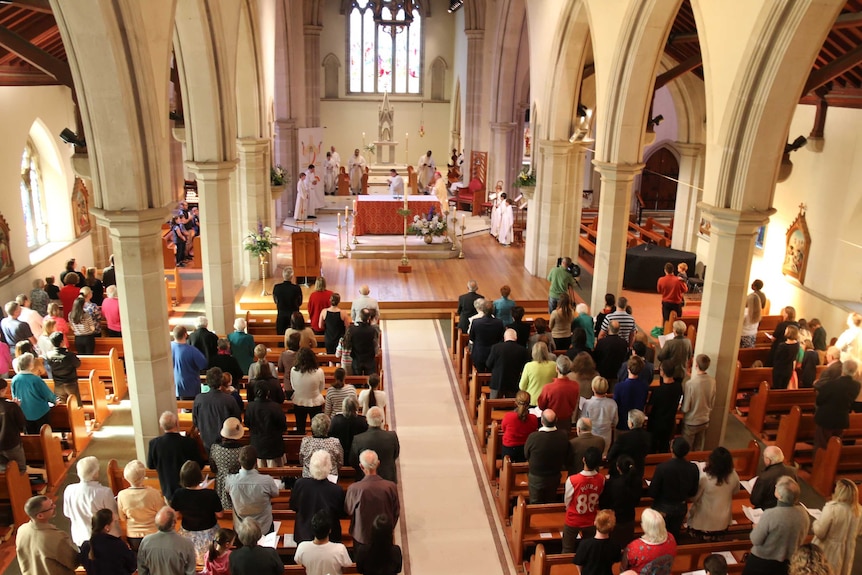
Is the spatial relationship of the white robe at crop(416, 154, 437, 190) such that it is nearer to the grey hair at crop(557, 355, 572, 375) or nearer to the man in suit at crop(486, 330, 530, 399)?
the man in suit at crop(486, 330, 530, 399)

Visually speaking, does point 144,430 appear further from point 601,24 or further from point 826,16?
point 601,24

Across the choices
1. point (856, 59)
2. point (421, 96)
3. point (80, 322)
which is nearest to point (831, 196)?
point (856, 59)

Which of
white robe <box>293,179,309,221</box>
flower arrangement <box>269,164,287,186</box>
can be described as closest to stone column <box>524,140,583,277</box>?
flower arrangement <box>269,164,287,186</box>

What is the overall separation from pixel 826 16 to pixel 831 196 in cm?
625

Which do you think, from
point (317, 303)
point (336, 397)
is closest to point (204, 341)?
point (317, 303)

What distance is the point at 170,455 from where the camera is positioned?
639 centimetres

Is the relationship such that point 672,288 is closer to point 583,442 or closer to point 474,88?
point 583,442

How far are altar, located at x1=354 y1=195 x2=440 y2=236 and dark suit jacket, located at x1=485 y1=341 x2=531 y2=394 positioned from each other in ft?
30.9

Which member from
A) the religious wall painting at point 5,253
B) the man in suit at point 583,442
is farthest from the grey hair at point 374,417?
the religious wall painting at point 5,253

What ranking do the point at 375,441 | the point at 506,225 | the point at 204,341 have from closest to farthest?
1. the point at 375,441
2. the point at 204,341
3. the point at 506,225

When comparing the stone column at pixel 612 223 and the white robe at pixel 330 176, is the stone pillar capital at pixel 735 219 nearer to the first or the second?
the stone column at pixel 612 223

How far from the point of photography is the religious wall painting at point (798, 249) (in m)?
13.1

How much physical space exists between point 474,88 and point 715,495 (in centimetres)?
1954

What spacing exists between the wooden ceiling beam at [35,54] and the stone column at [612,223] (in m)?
7.71
